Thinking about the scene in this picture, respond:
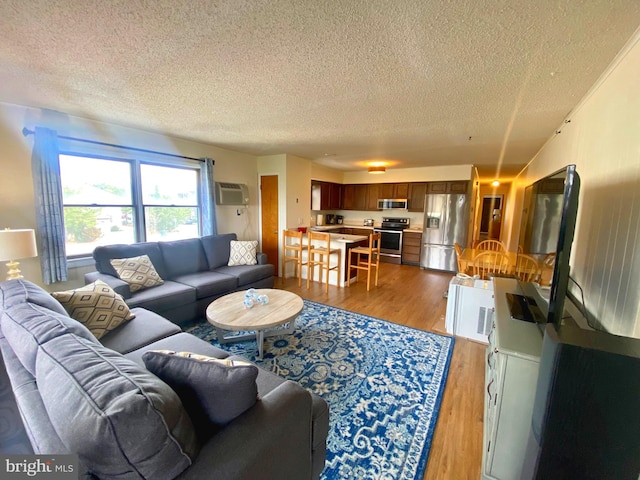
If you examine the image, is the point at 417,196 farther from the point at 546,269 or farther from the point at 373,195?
the point at 546,269


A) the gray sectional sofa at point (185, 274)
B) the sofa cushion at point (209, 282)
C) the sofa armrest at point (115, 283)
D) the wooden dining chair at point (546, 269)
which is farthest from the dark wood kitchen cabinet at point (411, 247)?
the sofa armrest at point (115, 283)

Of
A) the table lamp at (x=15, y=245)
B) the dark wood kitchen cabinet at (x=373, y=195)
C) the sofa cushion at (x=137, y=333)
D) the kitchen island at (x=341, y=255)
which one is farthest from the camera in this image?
the dark wood kitchen cabinet at (x=373, y=195)

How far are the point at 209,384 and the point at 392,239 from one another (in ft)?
20.3

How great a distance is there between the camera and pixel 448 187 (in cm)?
609

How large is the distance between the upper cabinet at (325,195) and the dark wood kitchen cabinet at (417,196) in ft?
6.13

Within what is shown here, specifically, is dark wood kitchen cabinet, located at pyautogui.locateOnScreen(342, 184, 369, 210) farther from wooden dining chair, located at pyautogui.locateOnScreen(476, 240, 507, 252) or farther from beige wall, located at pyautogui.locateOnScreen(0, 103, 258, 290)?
beige wall, located at pyautogui.locateOnScreen(0, 103, 258, 290)

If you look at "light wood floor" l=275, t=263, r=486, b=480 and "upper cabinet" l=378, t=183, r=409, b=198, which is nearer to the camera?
"light wood floor" l=275, t=263, r=486, b=480

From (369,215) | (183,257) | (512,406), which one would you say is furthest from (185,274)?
(369,215)

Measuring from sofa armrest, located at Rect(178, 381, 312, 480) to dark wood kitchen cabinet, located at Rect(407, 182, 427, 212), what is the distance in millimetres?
5972

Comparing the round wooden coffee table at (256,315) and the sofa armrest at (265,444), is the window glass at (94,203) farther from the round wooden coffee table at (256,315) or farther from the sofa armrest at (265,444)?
the sofa armrest at (265,444)

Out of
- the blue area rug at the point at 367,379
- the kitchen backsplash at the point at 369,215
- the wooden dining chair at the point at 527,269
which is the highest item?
the kitchen backsplash at the point at 369,215

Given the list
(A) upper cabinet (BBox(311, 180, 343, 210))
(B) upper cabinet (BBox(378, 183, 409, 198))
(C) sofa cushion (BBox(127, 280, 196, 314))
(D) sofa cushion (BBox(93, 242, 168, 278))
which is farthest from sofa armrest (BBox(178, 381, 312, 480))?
(B) upper cabinet (BBox(378, 183, 409, 198))

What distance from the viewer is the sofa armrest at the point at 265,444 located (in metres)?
0.89

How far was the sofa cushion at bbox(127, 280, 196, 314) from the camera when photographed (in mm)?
2760
